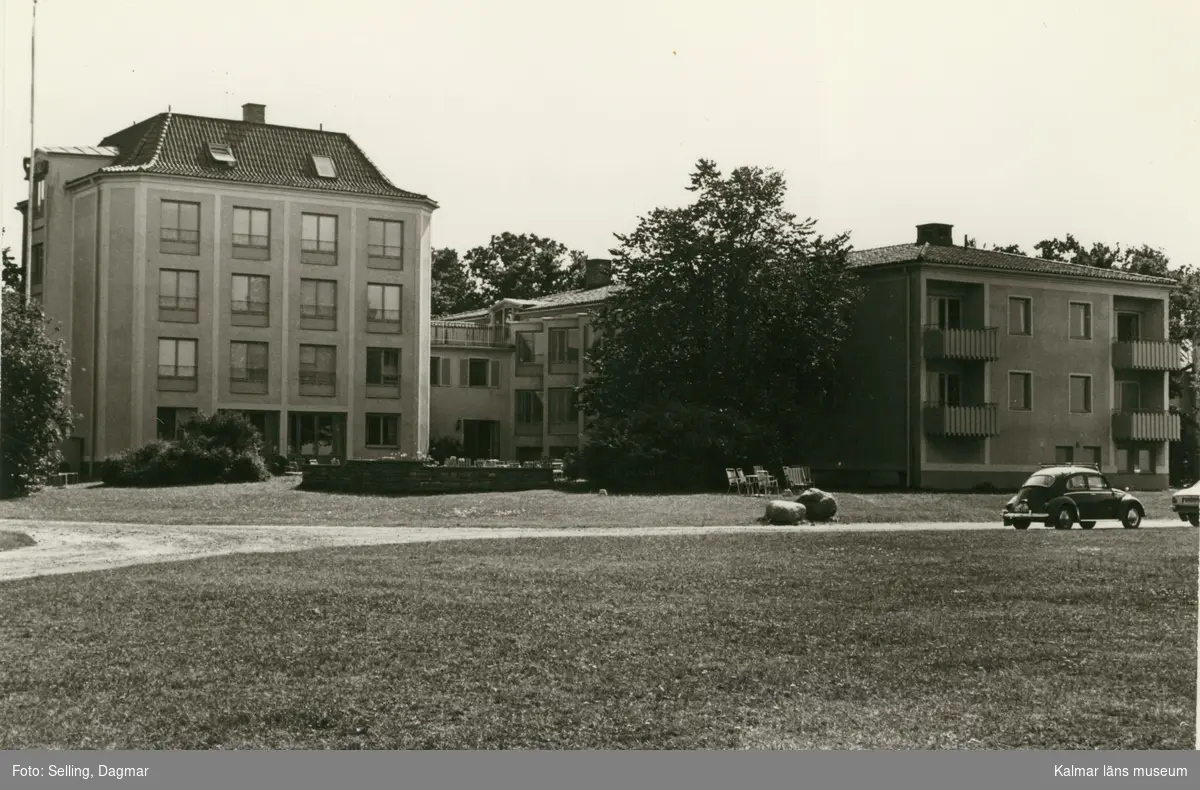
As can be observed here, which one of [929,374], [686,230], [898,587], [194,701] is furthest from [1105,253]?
[929,374]

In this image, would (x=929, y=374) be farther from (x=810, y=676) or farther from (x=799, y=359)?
(x=810, y=676)

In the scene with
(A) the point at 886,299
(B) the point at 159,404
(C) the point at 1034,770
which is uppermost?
(A) the point at 886,299

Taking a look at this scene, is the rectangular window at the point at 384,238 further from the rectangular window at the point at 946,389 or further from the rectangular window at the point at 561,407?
the rectangular window at the point at 946,389

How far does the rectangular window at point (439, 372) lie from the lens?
62469 mm

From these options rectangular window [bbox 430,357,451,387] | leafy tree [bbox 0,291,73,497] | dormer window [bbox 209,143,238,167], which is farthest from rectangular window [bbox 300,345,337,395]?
leafy tree [bbox 0,291,73,497]

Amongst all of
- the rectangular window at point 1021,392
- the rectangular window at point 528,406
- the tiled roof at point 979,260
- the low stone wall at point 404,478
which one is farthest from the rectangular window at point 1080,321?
the rectangular window at point 528,406

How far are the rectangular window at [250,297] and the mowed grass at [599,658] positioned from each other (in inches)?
1065

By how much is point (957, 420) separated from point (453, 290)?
117ft

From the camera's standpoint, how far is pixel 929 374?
36719 mm

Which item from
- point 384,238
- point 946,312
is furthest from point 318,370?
point 946,312

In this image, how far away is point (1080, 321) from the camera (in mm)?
32156

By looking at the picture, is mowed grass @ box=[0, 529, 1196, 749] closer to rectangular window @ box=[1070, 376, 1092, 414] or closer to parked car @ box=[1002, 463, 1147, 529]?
parked car @ box=[1002, 463, 1147, 529]

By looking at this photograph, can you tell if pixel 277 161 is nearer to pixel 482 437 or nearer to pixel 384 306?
pixel 384 306

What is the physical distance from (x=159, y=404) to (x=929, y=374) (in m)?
19.5
